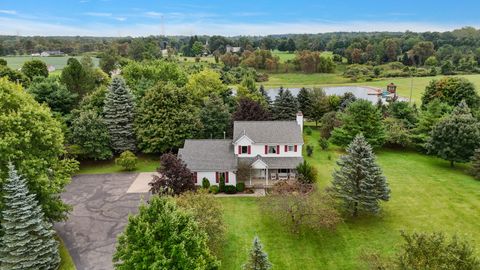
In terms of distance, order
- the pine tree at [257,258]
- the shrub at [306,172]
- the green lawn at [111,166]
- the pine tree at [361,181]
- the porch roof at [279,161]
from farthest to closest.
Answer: the green lawn at [111,166] → the porch roof at [279,161] → the shrub at [306,172] → the pine tree at [361,181] → the pine tree at [257,258]

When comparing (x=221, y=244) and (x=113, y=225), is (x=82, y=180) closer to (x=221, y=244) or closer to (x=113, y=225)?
(x=113, y=225)

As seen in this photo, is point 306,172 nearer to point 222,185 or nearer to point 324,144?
point 222,185

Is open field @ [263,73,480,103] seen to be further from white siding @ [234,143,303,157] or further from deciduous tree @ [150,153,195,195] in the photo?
deciduous tree @ [150,153,195,195]

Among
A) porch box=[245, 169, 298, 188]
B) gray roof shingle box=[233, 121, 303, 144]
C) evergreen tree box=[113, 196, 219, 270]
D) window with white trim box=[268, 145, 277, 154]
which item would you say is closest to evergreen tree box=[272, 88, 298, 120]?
gray roof shingle box=[233, 121, 303, 144]

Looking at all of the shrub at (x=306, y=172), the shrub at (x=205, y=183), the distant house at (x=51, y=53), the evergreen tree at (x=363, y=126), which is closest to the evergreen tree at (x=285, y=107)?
the evergreen tree at (x=363, y=126)

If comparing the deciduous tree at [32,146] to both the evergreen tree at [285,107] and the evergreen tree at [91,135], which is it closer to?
the evergreen tree at [91,135]

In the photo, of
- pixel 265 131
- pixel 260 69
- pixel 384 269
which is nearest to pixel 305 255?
pixel 384 269
